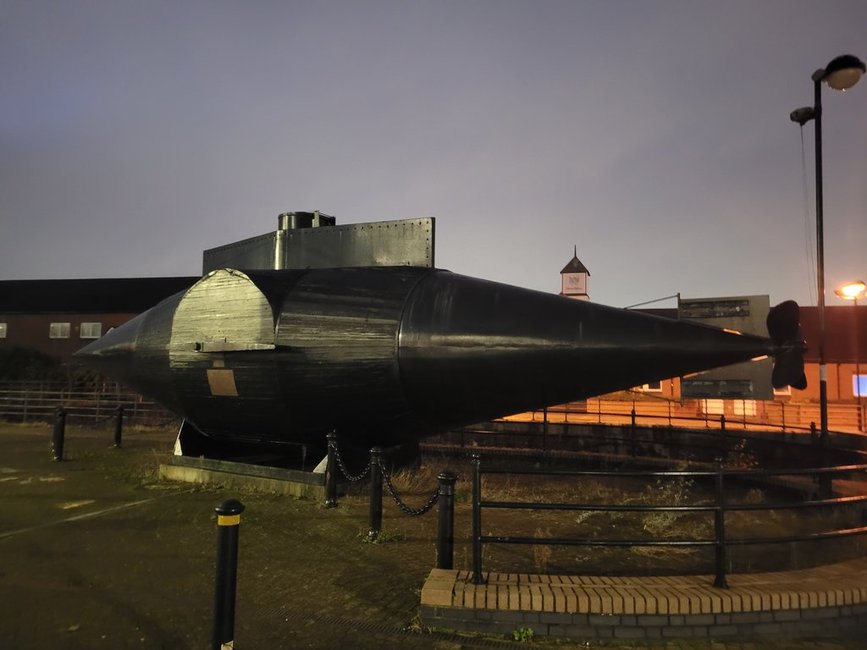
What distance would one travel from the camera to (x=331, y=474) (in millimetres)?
7496

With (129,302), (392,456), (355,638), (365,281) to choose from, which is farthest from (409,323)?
(129,302)

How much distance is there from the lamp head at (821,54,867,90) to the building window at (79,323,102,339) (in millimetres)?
38327

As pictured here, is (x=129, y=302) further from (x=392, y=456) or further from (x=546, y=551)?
(x=546, y=551)

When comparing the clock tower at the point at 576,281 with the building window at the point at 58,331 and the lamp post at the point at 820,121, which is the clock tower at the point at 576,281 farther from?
the building window at the point at 58,331

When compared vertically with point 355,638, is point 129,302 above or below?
above

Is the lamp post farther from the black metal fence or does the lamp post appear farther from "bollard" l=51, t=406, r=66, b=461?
"bollard" l=51, t=406, r=66, b=461

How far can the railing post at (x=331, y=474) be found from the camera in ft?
24.4

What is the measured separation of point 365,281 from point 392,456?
261 cm

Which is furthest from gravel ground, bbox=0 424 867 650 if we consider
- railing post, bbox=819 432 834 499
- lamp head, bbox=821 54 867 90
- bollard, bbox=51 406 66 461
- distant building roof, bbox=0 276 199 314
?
distant building roof, bbox=0 276 199 314

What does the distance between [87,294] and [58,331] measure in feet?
15.5

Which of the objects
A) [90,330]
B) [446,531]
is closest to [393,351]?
[446,531]

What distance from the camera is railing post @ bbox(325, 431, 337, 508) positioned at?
7.44 m

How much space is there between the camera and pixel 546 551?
5551mm

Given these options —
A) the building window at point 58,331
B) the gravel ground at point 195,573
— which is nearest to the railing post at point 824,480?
→ the gravel ground at point 195,573
